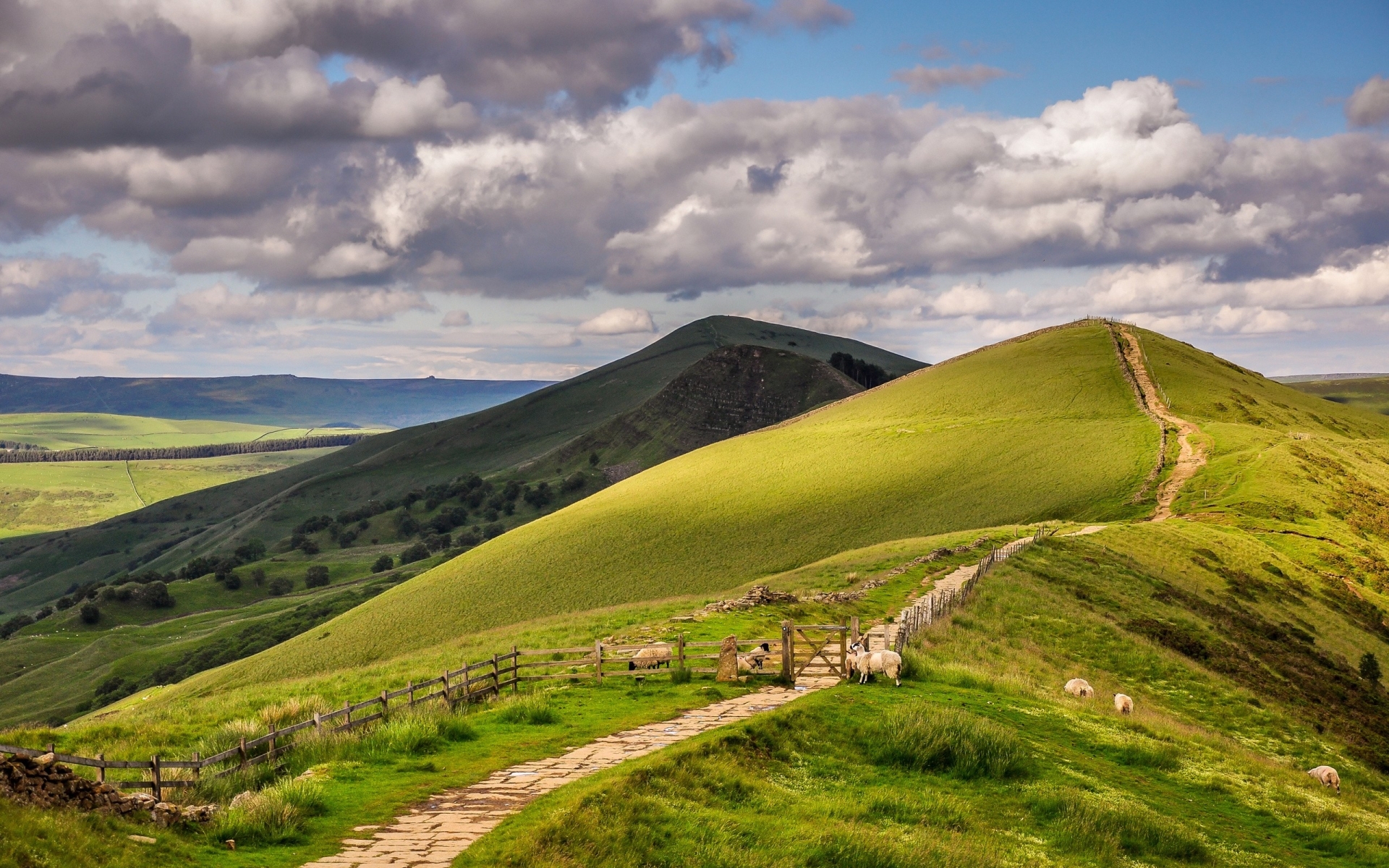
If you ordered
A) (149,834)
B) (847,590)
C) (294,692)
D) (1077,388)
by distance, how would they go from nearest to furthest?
(149,834)
(294,692)
(847,590)
(1077,388)

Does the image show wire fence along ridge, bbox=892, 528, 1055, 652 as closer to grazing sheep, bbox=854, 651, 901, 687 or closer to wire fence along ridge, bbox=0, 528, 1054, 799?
wire fence along ridge, bbox=0, 528, 1054, 799

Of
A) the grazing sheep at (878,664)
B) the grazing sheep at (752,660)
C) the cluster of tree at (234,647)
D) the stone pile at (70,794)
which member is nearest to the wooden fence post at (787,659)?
the grazing sheep at (752,660)

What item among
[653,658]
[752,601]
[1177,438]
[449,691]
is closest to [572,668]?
[653,658]

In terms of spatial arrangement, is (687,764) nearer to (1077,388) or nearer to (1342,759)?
(1342,759)

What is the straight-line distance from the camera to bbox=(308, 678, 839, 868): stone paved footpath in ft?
46.5

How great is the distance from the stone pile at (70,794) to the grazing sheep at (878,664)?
16.9 m

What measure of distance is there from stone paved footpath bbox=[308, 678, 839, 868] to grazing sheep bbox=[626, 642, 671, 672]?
4793 mm

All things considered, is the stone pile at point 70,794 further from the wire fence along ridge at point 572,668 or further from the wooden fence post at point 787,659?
the wooden fence post at point 787,659

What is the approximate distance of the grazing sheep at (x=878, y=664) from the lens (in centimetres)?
2677

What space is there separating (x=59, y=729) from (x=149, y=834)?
18.2 metres

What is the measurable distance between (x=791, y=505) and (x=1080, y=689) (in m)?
61.8

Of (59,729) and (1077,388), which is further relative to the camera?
(1077,388)

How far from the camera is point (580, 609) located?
236 ft

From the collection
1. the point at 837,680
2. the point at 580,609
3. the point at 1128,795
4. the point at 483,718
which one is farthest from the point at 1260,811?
the point at 580,609
